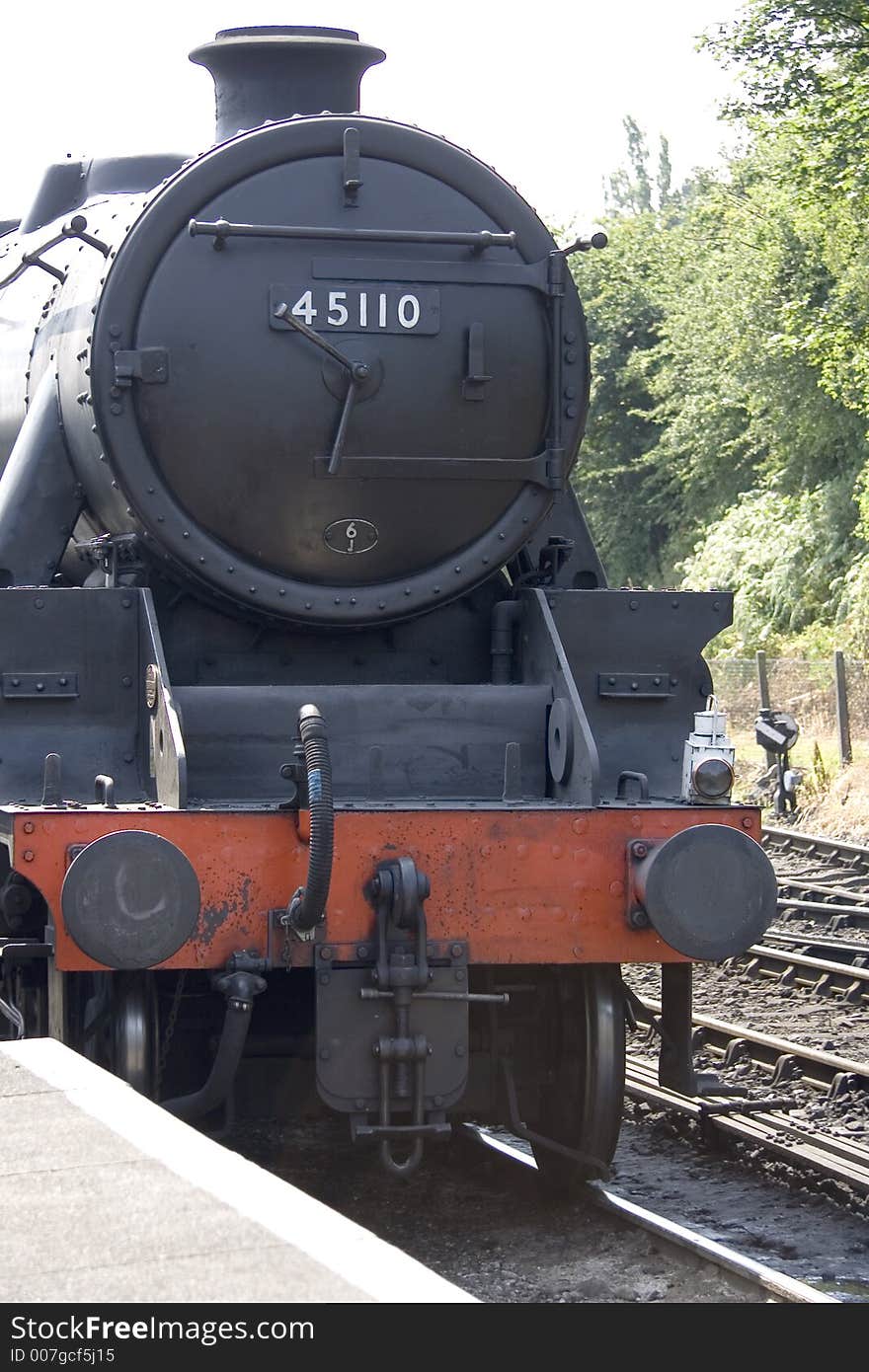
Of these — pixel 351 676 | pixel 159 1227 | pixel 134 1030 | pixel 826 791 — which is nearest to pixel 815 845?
pixel 826 791

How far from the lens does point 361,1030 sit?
482 cm

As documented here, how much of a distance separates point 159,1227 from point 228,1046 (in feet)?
6.10

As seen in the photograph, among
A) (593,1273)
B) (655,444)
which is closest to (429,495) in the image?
(593,1273)

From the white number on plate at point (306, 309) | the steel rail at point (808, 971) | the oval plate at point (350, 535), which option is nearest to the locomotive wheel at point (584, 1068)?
the oval plate at point (350, 535)

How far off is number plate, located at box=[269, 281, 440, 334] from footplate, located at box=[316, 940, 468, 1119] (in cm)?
178

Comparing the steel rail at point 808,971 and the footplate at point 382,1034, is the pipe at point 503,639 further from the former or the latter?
the steel rail at point 808,971

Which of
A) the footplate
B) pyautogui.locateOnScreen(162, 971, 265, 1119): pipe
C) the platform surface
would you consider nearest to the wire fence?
the footplate

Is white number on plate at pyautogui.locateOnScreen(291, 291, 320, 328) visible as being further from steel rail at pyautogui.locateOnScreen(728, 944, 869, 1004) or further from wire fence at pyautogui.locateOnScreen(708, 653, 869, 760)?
wire fence at pyautogui.locateOnScreen(708, 653, 869, 760)

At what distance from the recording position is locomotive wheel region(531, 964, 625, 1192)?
520 cm

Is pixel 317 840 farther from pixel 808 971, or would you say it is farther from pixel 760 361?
pixel 760 361

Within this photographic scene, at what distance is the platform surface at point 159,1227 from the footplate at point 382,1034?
118cm

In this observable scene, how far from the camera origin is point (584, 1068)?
5.24m

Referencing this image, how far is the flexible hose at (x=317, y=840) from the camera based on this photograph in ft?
15.0

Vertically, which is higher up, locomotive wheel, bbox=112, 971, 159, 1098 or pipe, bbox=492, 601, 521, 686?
pipe, bbox=492, 601, 521, 686
